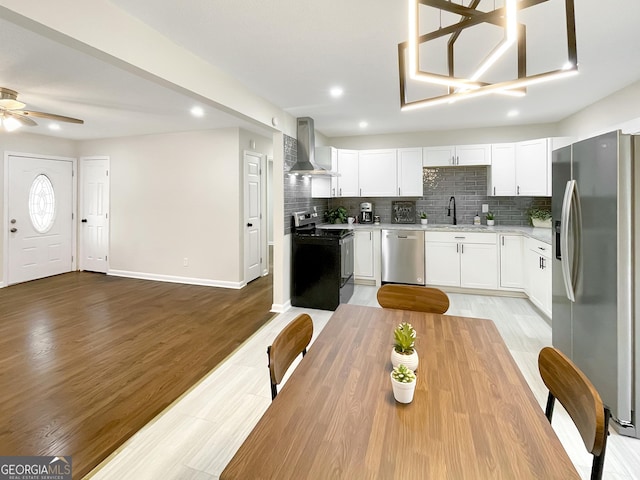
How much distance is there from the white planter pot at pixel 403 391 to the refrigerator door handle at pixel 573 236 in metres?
1.96

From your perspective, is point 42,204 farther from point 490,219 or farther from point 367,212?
point 490,219

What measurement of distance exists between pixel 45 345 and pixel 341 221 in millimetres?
4300

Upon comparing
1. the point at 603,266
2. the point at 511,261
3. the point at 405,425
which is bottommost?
the point at 405,425

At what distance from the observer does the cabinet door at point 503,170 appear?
15.9ft

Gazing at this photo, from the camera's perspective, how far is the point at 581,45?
2523 millimetres

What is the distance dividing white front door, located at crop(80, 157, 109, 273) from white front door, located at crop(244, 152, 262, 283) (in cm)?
285

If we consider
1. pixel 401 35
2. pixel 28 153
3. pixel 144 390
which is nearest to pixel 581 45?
pixel 401 35

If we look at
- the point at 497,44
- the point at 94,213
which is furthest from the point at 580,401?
the point at 94,213

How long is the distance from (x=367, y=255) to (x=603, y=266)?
334cm

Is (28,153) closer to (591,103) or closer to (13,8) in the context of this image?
(13,8)

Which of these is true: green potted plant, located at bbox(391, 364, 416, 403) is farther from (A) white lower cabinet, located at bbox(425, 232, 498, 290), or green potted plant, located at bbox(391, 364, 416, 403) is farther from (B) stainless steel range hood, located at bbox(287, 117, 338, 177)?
(A) white lower cabinet, located at bbox(425, 232, 498, 290)

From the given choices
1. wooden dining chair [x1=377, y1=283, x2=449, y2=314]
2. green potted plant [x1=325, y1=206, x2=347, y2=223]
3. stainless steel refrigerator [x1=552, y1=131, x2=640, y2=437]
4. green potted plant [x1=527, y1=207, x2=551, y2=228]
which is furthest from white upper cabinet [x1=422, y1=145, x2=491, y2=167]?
wooden dining chair [x1=377, y1=283, x2=449, y2=314]

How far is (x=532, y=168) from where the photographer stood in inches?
183

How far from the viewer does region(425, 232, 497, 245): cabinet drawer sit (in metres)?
4.68
